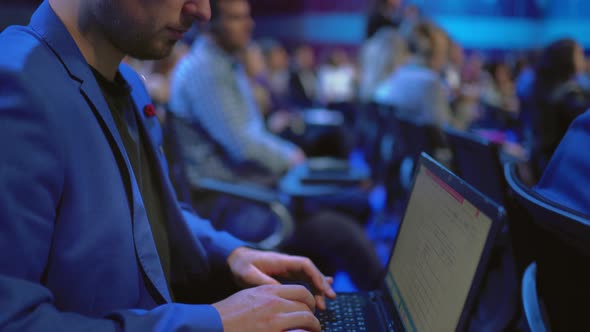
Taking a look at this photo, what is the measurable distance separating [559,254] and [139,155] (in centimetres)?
86

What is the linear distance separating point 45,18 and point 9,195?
39 centimetres

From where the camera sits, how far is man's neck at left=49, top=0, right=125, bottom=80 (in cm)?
91

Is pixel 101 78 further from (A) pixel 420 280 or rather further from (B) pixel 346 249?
(B) pixel 346 249

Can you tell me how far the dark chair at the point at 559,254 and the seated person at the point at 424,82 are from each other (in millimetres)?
2516

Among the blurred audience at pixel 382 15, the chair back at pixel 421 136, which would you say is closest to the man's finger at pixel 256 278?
the chair back at pixel 421 136

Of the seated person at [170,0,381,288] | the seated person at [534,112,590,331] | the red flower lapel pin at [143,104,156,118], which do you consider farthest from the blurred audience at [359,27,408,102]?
the seated person at [534,112,590,331]

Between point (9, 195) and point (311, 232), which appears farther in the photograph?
A: point (311, 232)

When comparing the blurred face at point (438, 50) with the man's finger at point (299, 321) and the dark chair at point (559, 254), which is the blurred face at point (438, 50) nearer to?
the dark chair at point (559, 254)

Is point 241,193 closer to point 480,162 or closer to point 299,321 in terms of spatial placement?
point 480,162

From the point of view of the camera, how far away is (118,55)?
3.28ft

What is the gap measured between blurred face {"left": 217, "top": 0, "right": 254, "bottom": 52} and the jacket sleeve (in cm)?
203

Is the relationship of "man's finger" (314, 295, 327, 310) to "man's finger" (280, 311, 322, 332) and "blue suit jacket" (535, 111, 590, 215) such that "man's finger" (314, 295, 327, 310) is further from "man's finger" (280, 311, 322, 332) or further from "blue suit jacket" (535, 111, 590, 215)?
"blue suit jacket" (535, 111, 590, 215)

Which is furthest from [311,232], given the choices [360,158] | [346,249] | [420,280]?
[360,158]

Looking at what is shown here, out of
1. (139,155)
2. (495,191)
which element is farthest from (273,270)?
(495,191)
